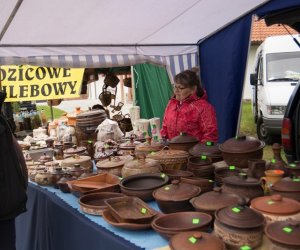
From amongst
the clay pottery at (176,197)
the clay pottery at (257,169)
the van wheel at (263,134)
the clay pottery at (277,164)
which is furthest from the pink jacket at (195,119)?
the van wheel at (263,134)

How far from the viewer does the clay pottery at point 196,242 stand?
1.39 m

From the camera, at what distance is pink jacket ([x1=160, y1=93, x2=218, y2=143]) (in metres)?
3.50

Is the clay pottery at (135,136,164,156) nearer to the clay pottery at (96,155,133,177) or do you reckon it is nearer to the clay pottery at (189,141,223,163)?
the clay pottery at (96,155,133,177)

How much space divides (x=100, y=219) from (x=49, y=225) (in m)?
0.82

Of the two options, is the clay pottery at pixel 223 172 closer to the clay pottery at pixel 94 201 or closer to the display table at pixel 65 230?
the display table at pixel 65 230

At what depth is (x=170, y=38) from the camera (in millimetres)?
4637

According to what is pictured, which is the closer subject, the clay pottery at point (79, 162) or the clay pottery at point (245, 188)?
the clay pottery at point (245, 188)

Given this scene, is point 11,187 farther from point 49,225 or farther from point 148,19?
point 148,19

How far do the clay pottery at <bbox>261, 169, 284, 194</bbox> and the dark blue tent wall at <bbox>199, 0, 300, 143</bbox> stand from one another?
2.43 meters

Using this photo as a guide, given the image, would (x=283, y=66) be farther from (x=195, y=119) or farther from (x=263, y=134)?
(x=195, y=119)

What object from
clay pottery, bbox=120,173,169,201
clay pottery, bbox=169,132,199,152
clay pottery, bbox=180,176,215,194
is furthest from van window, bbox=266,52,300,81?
clay pottery, bbox=180,176,215,194

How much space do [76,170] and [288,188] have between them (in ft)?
5.20

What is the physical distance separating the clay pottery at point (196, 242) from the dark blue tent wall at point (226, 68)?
9.92 feet

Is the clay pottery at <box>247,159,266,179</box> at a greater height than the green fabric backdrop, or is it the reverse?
the green fabric backdrop
